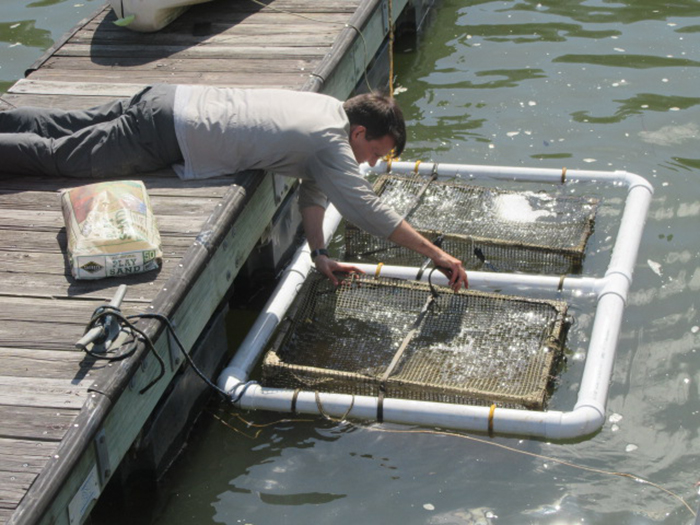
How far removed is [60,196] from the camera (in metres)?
5.32

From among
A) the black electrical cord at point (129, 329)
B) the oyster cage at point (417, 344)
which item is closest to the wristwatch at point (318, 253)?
the oyster cage at point (417, 344)

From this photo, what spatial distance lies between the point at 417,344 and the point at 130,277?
1610 millimetres

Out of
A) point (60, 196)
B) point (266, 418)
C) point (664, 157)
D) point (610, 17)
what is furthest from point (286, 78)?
point (610, 17)

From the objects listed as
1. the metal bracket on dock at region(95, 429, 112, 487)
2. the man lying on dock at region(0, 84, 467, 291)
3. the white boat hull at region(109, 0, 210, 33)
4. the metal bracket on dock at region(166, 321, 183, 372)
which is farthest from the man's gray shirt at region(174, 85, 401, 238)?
the white boat hull at region(109, 0, 210, 33)

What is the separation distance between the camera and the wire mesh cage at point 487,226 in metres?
5.99

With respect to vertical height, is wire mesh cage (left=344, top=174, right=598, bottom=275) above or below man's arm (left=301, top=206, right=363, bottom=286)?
below

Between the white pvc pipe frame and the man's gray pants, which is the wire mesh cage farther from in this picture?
the man's gray pants

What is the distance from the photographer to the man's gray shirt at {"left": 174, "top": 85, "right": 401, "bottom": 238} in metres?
5.08

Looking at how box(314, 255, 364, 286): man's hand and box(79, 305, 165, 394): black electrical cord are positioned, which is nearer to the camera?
box(79, 305, 165, 394): black electrical cord

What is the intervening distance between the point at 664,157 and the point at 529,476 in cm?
360

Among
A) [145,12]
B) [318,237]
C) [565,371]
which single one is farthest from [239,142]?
[145,12]

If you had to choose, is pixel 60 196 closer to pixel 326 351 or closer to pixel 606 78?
pixel 326 351

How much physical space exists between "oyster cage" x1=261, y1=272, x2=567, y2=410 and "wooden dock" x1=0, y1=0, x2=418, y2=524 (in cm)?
52

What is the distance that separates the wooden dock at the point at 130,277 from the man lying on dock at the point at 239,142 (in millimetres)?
141
